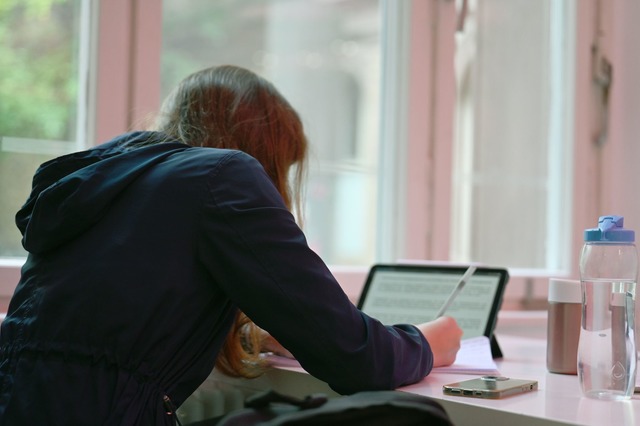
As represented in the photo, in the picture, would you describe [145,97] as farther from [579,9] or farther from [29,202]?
[579,9]

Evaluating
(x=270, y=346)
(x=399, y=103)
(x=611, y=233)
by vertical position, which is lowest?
(x=270, y=346)

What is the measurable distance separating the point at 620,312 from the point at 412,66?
1.24 meters

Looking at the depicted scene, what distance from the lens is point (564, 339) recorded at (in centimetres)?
132

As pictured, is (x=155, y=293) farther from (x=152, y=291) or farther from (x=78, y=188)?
(x=78, y=188)

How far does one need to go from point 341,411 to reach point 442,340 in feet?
1.92

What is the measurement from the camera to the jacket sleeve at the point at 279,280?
104 cm

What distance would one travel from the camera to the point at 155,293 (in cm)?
104

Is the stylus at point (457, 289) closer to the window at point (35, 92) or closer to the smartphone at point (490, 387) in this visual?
the smartphone at point (490, 387)

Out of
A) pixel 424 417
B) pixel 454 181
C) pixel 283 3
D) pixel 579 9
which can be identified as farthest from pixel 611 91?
pixel 424 417

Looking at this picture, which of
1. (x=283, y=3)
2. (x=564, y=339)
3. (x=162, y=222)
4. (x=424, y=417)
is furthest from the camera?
(x=283, y=3)

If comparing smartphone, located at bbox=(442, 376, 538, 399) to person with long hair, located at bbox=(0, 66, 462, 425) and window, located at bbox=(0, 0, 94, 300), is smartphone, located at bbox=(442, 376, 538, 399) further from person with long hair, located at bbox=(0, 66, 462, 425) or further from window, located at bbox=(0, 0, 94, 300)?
window, located at bbox=(0, 0, 94, 300)

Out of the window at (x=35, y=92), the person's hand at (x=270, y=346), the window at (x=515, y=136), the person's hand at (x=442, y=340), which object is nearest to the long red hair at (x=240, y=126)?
the person's hand at (x=270, y=346)

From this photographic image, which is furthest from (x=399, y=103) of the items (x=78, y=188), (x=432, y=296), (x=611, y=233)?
(x=78, y=188)

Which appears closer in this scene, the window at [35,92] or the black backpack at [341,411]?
the black backpack at [341,411]
